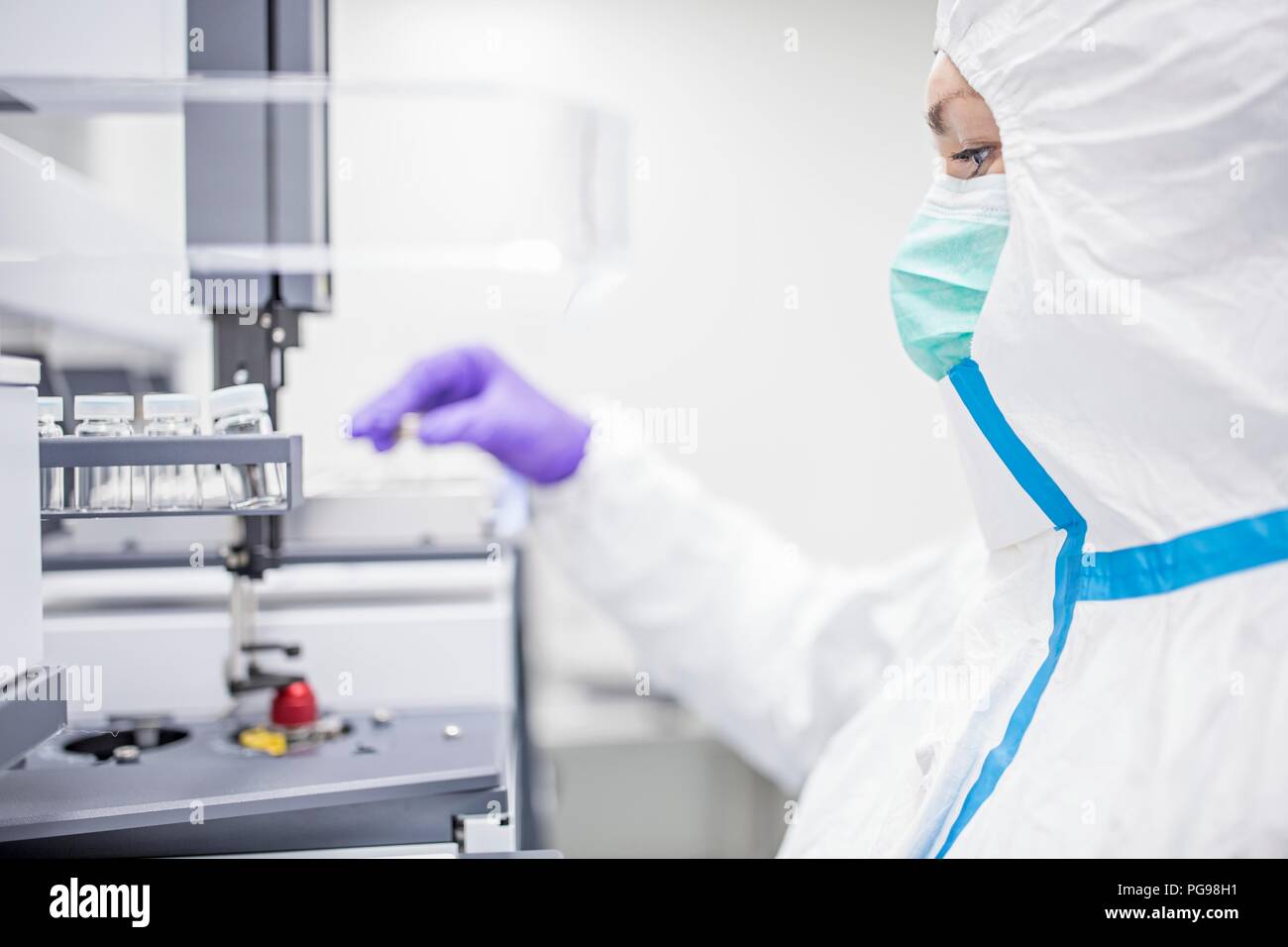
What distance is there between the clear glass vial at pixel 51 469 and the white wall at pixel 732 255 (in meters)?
0.30

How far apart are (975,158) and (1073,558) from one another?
0.33m

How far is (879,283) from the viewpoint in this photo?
1.13 meters

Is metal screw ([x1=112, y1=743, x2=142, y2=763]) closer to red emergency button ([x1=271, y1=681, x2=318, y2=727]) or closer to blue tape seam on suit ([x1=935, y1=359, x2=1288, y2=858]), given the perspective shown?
red emergency button ([x1=271, y1=681, x2=318, y2=727])

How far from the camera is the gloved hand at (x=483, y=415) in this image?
1330 millimetres

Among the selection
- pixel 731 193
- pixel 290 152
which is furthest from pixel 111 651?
pixel 731 193

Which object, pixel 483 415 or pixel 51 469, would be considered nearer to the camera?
pixel 51 469

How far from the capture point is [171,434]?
696 millimetres

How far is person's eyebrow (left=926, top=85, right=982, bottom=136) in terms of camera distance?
0.72m

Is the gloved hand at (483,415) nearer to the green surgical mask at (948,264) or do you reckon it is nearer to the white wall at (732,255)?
the white wall at (732,255)

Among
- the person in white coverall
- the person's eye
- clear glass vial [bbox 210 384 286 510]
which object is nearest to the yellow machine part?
clear glass vial [bbox 210 384 286 510]

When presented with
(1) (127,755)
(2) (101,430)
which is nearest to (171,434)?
(2) (101,430)

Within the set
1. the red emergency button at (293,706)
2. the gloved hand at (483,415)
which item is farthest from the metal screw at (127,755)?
the gloved hand at (483,415)

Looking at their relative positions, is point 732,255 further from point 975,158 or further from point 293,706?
point 293,706

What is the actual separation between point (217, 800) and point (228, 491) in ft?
0.75
